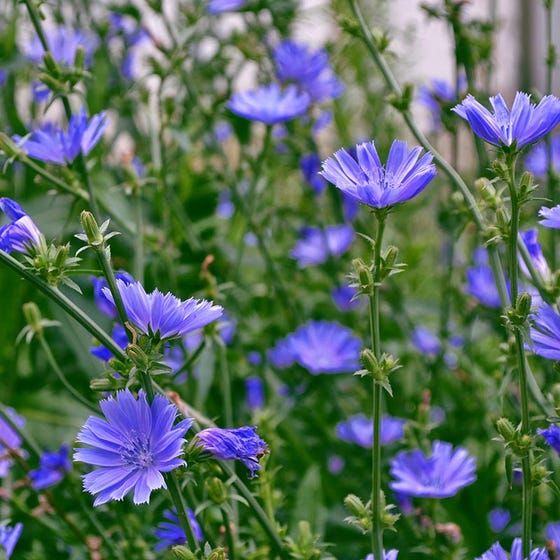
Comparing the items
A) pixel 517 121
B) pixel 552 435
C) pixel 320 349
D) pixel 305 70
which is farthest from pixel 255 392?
pixel 517 121

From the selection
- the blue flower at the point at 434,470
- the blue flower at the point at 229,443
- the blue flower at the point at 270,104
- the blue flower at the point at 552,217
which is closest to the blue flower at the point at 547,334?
the blue flower at the point at 552,217

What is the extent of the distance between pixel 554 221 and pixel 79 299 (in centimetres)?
121

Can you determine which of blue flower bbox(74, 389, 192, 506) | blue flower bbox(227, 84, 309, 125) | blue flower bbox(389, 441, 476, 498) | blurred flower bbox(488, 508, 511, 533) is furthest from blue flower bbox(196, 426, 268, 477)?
blue flower bbox(227, 84, 309, 125)

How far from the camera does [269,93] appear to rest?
1883mm

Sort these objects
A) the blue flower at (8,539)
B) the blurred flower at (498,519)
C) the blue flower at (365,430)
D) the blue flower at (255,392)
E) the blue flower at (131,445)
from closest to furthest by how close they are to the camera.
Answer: the blue flower at (131,445), the blue flower at (8,539), the blurred flower at (498,519), the blue flower at (365,430), the blue flower at (255,392)

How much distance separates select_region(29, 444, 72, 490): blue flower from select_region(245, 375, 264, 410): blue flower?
47 cm

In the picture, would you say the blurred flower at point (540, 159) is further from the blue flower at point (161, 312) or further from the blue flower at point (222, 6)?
the blue flower at point (161, 312)

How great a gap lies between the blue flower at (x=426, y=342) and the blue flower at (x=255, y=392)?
0.33 metres

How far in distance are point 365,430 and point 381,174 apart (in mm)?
881

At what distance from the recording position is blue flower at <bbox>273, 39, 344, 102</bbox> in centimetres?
194

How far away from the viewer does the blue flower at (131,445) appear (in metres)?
0.81

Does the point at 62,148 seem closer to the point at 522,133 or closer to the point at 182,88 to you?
the point at 522,133

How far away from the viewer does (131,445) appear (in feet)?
2.77

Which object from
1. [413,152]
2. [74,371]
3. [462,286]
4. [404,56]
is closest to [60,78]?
[413,152]
